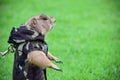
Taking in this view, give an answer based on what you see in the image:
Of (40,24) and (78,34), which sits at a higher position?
(40,24)

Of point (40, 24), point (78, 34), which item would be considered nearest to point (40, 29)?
point (40, 24)

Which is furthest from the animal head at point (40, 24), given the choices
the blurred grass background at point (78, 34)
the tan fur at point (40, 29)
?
the blurred grass background at point (78, 34)

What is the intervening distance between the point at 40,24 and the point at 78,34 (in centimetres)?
587

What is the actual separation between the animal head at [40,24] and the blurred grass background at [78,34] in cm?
213

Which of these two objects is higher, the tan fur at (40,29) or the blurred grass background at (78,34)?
the tan fur at (40,29)

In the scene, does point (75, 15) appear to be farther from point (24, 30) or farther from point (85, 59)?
point (24, 30)

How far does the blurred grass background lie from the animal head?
2134 mm

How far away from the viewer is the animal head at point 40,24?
5.27 meters

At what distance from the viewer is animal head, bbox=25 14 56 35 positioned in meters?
5.27

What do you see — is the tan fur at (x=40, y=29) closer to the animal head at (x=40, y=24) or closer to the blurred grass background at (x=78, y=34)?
the animal head at (x=40, y=24)

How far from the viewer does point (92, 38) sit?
1069 cm

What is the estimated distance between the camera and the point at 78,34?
1116cm

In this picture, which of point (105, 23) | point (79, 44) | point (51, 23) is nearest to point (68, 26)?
point (105, 23)

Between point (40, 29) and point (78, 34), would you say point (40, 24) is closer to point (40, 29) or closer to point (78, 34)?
A: point (40, 29)
